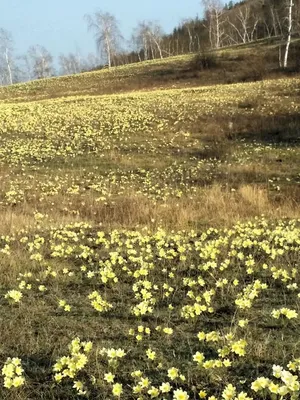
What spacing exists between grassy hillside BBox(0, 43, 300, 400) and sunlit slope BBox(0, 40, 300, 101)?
96.4 ft

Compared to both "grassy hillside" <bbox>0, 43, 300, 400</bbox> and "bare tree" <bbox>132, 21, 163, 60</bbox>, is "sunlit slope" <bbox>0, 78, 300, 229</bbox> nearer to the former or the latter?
"grassy hillside" <bbox>0, 43, 300, 400</bbox>

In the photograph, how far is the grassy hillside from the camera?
15.3 ft

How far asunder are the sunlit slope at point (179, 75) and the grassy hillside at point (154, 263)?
29.4 meters

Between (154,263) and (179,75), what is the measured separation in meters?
60.2

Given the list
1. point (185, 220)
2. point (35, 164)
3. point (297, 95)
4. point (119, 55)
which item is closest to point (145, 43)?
point (119, 55)

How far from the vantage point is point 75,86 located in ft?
242

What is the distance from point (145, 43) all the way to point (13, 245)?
134 metres

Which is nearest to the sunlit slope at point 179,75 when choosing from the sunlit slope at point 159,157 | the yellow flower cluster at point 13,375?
the sunlit slope at point 159,157

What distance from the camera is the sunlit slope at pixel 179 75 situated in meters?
59.1

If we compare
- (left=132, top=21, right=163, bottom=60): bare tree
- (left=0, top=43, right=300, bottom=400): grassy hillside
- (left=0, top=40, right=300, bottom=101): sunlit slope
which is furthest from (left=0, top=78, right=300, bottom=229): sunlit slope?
(left=132, top=21, right=163, bottom=60): bare tree

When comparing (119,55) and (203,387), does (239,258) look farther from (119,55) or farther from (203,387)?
(119,55)

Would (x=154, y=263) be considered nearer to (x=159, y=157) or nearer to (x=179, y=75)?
(x=159, y=157)

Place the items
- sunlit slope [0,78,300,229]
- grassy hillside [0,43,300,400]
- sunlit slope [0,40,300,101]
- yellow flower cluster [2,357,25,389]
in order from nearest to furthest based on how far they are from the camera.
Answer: yellow flower cluster [2,357,25,389]
grassy hillside [0,43,300,400]
sunlit slope [0,78,300,229]
sunlit slope [0,40,300,101]

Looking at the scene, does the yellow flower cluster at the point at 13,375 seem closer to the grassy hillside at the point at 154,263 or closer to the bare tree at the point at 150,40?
the grassy hillside at the point at 154,263
